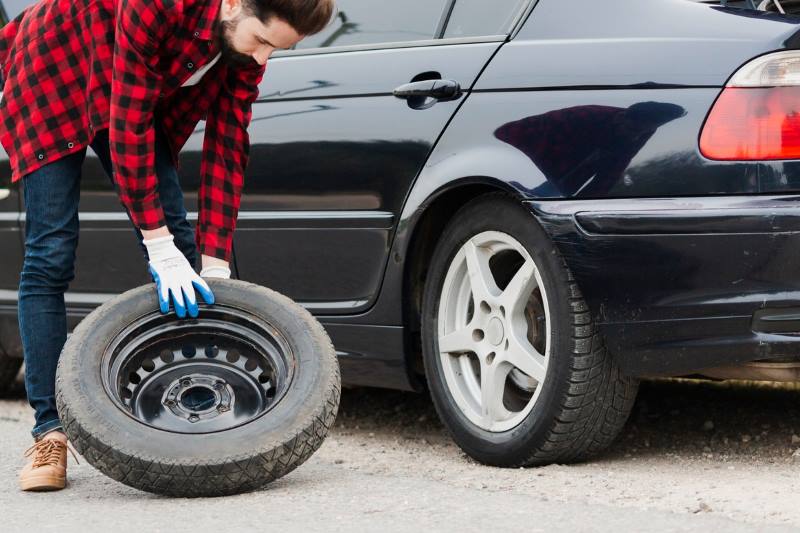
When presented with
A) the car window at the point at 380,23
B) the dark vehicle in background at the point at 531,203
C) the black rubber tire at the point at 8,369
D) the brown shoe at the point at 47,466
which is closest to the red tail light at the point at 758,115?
the dark vehicle in background at the point at 531,203

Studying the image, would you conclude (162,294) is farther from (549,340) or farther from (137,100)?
(549,340)

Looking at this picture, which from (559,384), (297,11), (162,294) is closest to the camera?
(297,11)

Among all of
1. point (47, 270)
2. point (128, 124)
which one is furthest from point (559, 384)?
point (47, 270)

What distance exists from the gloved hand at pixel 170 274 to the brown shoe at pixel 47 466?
19.6 inches

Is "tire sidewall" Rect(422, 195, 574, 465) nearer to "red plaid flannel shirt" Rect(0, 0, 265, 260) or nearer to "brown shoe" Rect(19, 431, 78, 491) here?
"red plaid flannel shirt" Rect(0, 0, 265, 260)

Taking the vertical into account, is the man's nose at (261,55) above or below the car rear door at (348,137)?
above

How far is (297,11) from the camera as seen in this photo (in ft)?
10.4

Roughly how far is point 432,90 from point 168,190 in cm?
81

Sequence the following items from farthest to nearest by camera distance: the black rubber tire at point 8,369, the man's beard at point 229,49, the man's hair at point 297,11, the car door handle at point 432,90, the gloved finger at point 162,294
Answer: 1. the black rubber tire at point 8,369
2. the car door handle at point 432,90
3. the gloved finger at point 162,294
4. the man's beard at point 229,49
5. the man's hair at point 297,11

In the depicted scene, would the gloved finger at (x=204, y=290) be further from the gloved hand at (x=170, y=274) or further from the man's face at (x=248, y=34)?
the man's face at (x=248, y=34)

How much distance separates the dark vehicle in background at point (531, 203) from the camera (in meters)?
3.27

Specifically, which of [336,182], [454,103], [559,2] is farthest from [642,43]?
[336,182]

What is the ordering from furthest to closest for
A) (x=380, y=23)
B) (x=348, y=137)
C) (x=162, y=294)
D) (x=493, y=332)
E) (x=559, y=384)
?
(x=380, y=23), (x=348, y=137), (x=493, y=332), (x=559, y=384), (x=162, y=294)

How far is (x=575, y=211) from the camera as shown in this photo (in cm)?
343
